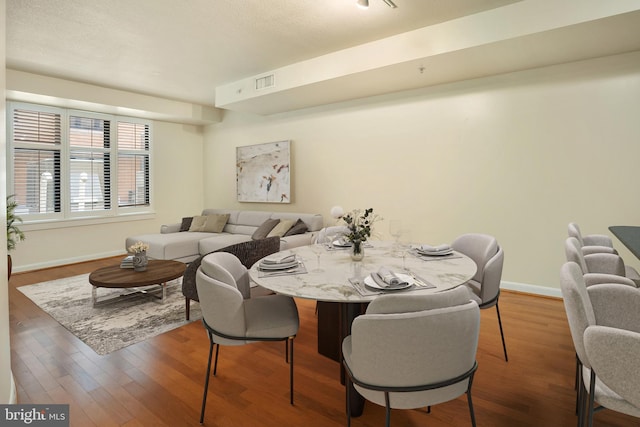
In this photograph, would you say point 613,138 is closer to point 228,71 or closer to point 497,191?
point 497,191

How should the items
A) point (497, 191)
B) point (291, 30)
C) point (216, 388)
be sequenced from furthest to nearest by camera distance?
point (497, 191) → point (291, 30) → point (216, 388)

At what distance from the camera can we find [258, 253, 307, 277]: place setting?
1.87 meters

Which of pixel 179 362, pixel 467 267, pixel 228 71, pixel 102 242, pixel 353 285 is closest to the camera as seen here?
pixel 353 285

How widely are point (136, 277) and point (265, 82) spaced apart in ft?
9.93

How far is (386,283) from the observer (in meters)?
1.58

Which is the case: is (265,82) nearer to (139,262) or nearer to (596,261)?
(139,262)

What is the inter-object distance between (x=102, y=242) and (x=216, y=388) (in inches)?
200

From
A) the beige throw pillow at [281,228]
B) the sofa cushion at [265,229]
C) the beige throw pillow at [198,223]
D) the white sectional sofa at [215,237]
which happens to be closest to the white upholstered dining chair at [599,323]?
the white sectional sofa at [215,237]

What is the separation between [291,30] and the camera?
347 cm

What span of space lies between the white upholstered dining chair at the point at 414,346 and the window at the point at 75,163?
6.09 m

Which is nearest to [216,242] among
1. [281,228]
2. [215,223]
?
[215,223]

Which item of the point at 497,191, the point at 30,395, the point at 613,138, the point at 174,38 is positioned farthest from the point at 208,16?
the point at 613,138

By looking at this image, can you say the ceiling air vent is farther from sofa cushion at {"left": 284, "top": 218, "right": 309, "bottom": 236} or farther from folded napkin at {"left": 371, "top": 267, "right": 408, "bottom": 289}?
folded napkin at {"left": 371, "top": 267, "right": 408, "bottom": 289}

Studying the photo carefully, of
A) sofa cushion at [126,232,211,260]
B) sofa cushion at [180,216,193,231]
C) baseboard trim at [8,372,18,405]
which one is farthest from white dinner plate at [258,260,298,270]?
sofa cushion at [180,216,193,231]
